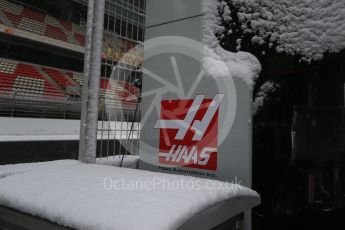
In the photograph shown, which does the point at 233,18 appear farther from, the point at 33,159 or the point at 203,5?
the point at 33,159

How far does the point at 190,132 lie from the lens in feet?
5.46

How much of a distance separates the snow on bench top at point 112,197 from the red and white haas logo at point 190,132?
1.08 feet

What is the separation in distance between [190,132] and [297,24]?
743 millimetres

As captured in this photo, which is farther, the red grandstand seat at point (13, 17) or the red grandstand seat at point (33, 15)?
the red grandstand seat at point (33, 15)

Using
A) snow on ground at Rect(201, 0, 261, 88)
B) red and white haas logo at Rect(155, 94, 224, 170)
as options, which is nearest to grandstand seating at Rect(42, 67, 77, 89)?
red and white haas logo at Rect(155, 94, 224, 170)

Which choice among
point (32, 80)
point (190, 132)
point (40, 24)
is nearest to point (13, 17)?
point (40, 24)

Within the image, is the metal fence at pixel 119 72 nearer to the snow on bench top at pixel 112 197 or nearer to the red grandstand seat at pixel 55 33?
the snow on bench top at pixel 112 197

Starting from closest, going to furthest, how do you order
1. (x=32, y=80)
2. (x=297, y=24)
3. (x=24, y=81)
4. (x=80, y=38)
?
(x=297, y=24) < (x=24, y=81) < (x=32, y=80) < (x=80, y=38)

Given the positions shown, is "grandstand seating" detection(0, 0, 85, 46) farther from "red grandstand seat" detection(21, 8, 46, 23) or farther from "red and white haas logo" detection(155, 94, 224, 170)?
"red and white haas logo" detection(155, 94, 224, 170)

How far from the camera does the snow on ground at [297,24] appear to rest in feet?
4.37

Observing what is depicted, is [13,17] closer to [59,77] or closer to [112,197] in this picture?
[59,77]

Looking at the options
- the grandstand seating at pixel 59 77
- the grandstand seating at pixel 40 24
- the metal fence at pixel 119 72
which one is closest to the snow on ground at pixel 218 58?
the metal fence at pixel 119 72

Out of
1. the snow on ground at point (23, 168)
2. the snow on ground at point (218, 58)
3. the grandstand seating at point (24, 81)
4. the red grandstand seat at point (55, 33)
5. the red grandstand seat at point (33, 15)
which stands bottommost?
the snow on ground at point (23, 168)

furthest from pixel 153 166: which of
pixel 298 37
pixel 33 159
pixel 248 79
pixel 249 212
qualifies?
pixel 33 159
